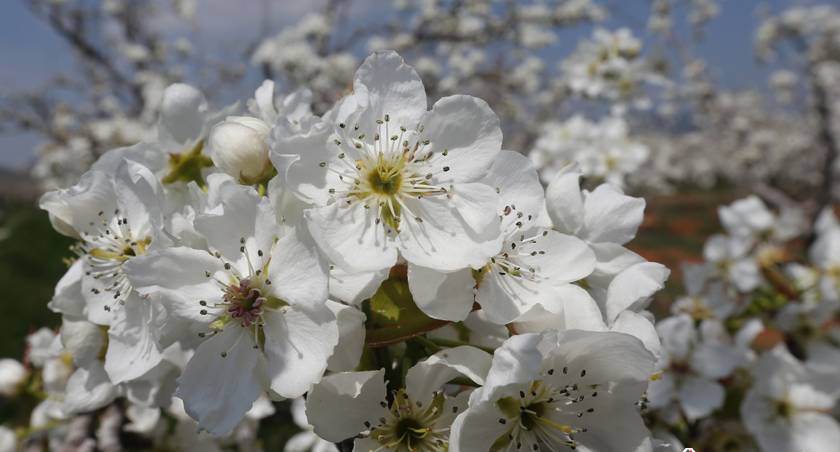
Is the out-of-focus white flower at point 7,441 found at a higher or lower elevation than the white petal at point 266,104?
lower

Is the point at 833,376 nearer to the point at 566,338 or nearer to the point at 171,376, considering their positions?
the point at 566,338

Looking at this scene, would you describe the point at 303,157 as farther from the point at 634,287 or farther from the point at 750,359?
the point at 750,359

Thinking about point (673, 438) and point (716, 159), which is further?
point (716, 159)

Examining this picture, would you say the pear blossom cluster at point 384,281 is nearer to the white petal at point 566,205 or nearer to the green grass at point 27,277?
the white petal at point 566,205

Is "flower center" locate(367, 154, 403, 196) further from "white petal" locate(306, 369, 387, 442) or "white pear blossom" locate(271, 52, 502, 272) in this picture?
"white petal" locate(306, 369, 387, 442)

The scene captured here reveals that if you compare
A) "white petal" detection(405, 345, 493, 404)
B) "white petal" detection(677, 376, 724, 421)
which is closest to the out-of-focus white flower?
"white petal" detection(405, 345, 493, 404)

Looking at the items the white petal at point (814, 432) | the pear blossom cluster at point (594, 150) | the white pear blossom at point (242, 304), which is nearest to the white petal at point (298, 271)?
the white pear blossom at point (242, 304)

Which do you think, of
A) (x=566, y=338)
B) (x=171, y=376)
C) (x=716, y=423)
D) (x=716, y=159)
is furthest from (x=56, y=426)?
Answer: (x=716, y=159)
